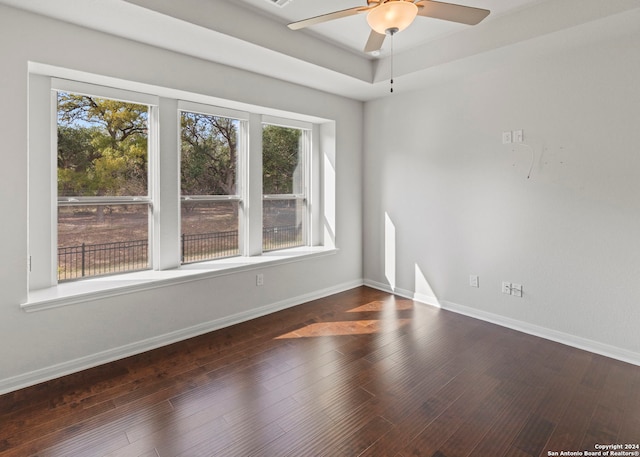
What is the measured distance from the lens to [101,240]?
123 inches

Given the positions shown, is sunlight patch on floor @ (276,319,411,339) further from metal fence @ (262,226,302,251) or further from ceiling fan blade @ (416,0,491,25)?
ceiling fan blade @ (416,0,491,25)

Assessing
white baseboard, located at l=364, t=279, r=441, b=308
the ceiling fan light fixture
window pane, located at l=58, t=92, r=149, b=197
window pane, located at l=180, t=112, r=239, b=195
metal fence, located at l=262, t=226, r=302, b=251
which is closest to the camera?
the ceiling fan light fixture

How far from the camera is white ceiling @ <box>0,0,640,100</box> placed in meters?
2.47

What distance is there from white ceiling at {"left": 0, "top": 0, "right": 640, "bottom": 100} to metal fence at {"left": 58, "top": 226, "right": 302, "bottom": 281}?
5.85 feet

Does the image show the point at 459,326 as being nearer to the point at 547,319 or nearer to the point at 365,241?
the point at 547,319

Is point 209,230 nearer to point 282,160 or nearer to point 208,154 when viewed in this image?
point 208,154

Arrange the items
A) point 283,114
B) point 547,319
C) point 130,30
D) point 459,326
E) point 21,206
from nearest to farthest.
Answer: point 21,206
point 130,30
point 547,319
point 459,326
point 283,114

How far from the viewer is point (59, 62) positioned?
254cm

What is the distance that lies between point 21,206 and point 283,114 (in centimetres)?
269

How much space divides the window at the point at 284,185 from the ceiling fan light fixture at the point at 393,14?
2.51m

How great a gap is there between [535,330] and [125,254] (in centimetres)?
400

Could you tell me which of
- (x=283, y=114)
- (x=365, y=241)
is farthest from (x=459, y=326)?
(x=283, y=114)

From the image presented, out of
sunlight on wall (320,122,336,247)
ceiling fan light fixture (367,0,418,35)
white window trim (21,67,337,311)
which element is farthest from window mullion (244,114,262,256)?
ceiling fan light fixture (367,0,418,35)

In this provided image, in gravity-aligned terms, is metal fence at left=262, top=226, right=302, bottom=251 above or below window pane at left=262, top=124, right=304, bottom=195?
below
